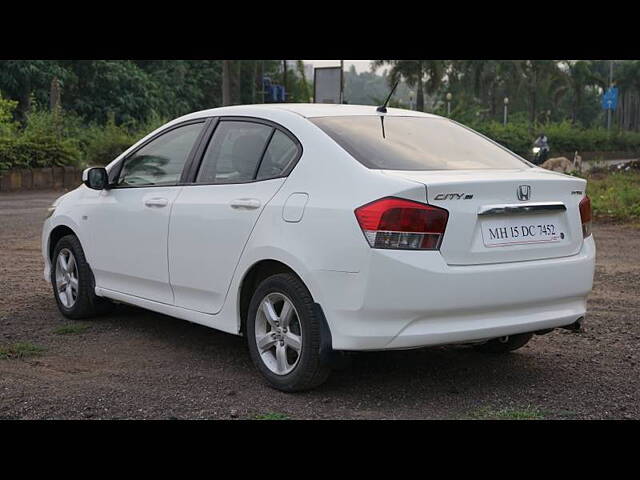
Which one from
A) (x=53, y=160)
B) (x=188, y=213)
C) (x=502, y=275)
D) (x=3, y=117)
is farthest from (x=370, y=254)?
(x=3, y=117)

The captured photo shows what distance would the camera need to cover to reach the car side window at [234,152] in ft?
19.0

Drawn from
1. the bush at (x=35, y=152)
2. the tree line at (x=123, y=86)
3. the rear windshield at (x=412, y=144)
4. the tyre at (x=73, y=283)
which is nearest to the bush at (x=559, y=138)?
the tree line at (x=123, y=86)

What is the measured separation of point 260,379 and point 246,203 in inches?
41.8

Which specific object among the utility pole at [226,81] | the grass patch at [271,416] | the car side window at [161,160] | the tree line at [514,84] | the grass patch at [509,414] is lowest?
the grass patch at [509,414]

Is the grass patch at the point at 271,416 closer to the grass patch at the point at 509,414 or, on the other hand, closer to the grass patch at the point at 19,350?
the grass patch at the point at 509,414

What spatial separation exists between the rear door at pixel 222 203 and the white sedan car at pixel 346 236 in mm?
10

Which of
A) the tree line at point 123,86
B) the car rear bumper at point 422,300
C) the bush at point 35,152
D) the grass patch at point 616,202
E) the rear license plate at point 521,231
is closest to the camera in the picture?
the car rear bumper at point 422,300

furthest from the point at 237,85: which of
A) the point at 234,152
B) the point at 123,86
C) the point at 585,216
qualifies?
the point at 585,216

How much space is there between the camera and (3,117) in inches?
937

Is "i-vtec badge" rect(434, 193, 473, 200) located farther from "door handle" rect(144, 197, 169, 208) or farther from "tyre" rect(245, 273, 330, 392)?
"door handle" rect(144, 197, 169, 208)

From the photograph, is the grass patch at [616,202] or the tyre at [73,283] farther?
the grass patch at [616,202]

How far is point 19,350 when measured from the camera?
633 cm

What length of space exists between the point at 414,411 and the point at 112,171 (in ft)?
10.6

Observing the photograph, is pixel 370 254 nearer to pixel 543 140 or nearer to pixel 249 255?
pixel 249 255
